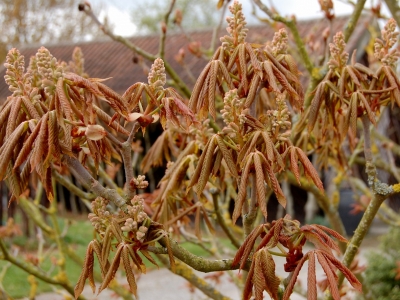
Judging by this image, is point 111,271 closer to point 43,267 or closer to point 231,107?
point 231,107

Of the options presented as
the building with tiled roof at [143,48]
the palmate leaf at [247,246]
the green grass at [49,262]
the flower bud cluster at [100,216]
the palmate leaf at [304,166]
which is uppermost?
the palmate leaf at [304,166]

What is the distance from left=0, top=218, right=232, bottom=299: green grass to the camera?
621cm

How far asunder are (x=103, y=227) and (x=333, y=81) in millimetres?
870

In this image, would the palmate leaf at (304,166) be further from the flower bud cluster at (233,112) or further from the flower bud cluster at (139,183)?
the flower bud cluster at (139,183)

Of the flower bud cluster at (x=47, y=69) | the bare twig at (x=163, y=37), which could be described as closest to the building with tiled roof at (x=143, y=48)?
the bare twig at (x=163, y=37)

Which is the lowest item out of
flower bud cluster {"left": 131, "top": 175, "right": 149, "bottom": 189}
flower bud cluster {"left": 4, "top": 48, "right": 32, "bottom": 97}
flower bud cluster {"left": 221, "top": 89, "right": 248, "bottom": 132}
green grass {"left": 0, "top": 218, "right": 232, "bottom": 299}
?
green grass {"left": 0, "top": 218, "right": 232, "bottom": 299}

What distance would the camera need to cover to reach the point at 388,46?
4.64ft

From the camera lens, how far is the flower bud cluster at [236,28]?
121 centimetres

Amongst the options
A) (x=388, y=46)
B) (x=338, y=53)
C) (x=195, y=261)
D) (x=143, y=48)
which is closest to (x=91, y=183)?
(x=195, y=261)

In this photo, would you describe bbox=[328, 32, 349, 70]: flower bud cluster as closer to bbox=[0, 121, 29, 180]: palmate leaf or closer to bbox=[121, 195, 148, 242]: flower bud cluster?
bbox=[121, 195, 148, 242]: flower bud cluster

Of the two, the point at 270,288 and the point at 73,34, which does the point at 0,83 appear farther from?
the point at 270,288

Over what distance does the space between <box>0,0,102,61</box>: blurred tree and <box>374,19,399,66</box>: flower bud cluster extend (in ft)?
51.1

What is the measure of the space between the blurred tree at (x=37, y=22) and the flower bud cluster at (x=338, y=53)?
1551 cm

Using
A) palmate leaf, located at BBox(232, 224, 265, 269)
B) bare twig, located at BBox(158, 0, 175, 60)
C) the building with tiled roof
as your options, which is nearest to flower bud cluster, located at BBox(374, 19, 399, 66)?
palmate leaf, located at BBox(232, 224, 265, 269)
